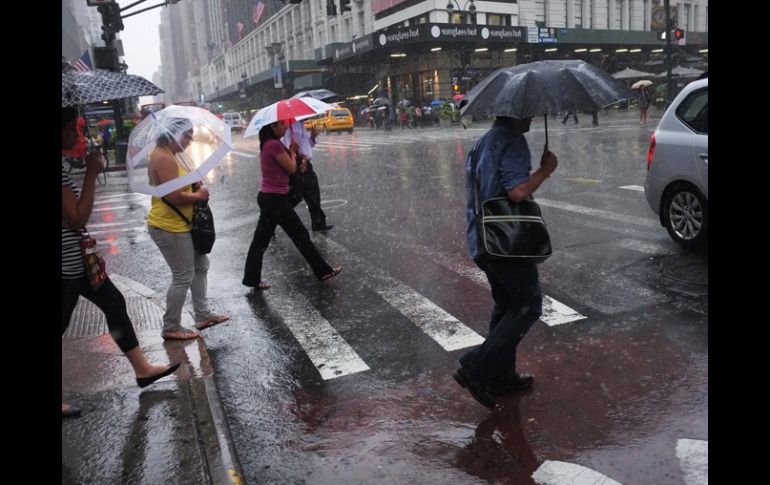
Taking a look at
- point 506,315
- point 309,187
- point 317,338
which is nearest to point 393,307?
point 317,338

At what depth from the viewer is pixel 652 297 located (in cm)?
594

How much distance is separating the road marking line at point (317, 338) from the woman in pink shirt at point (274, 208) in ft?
1.28

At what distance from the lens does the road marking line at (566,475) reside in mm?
3256

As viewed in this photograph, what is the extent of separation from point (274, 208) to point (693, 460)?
15.5 ft

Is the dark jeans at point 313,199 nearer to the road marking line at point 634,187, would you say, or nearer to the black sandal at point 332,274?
the black sandal at point 332,274

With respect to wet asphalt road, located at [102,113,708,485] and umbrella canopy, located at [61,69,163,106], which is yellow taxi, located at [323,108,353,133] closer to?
wet asphalt road, located at [102,113,708,485]

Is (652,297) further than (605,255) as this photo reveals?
No

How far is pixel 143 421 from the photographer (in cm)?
390

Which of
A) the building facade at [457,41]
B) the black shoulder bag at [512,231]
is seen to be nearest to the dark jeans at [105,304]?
the black shoulder bag at [512,231]

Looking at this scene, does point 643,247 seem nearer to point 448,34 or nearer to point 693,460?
point 693,460

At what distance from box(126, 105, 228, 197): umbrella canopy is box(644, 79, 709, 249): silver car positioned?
4922mm
